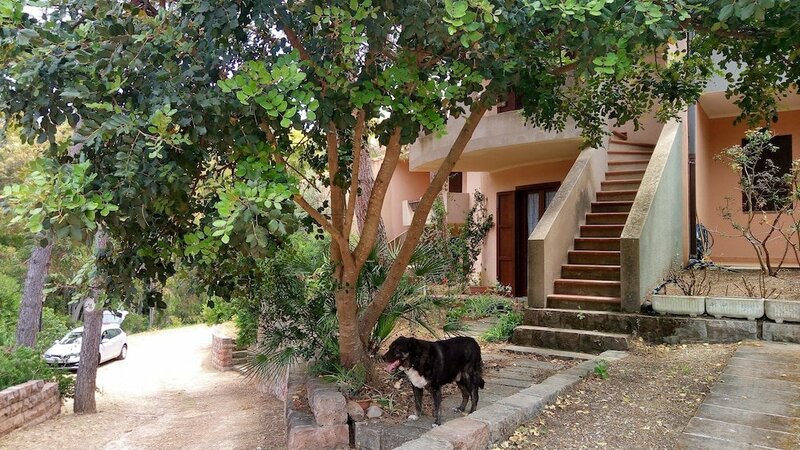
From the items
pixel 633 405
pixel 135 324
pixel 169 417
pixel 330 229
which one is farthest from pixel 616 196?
pixel 135 324

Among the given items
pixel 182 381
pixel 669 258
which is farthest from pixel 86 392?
pixel 669 258

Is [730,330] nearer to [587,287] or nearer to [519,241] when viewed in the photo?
[587,287]

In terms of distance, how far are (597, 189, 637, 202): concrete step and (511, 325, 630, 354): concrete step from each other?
3.53 m

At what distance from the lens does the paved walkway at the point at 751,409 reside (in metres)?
3.62

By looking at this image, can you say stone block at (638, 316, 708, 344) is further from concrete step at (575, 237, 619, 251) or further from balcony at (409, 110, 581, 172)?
balcony at (409, 110, 581, 172)

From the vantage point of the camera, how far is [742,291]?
771cm

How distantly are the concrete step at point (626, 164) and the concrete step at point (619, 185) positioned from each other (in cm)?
62

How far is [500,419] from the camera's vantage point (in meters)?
4.23

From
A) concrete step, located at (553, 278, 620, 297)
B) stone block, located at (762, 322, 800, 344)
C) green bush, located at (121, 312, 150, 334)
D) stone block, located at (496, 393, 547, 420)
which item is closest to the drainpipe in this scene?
concrete step, located at (553, 278, 620, 297)

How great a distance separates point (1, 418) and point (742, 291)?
1107 cm

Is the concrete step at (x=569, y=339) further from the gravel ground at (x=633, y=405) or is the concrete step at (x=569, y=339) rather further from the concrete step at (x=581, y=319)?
the gravel ground at (x=633, y=405)

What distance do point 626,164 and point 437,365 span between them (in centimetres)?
824

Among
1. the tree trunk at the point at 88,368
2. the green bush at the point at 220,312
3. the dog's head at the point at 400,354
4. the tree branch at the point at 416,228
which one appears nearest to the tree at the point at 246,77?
the tree branch at the point at 416,228

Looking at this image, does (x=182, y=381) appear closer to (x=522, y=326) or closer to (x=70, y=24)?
(x=522, y=326)
